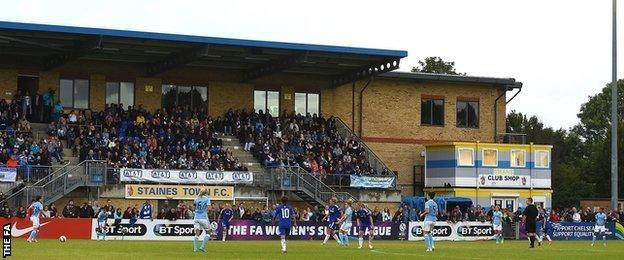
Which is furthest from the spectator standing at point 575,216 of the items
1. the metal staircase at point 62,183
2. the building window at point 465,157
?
the metal staircase at point 62,183

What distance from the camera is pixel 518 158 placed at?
70688 mm

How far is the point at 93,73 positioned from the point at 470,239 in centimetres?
2152

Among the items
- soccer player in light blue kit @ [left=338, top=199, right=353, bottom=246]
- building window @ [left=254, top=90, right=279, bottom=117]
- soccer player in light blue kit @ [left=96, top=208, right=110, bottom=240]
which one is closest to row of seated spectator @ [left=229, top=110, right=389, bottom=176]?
building window @ [left=254, top=90, right=279, bottom=117]

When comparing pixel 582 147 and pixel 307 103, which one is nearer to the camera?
pixel 307 103

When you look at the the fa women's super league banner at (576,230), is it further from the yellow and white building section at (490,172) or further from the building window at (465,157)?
the building window at (465,157)

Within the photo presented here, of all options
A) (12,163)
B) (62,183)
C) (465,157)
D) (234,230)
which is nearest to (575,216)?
(465,157)

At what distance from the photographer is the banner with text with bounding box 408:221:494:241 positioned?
56531 mm

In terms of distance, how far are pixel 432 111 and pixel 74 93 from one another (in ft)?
72.5

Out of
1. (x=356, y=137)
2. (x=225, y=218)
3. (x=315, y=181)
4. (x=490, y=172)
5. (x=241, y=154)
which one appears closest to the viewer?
(x=225, y=218)

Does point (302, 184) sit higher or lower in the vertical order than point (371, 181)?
lower

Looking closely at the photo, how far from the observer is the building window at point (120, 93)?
209 ft

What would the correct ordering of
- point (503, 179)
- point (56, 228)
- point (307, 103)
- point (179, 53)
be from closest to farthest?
point (56, 228)
point (179, 53)
point (503, 179)
point (307, 103)

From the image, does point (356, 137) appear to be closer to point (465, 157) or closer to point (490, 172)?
point (465, 157)

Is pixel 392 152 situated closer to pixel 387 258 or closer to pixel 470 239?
pixel 470 239
